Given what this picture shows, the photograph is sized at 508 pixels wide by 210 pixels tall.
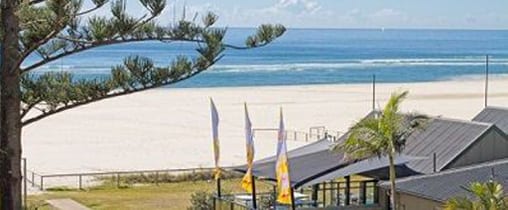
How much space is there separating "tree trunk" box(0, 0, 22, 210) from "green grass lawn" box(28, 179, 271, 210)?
13.1 meters

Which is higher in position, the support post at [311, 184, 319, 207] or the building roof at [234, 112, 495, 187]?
the building roof at [234, 112, 495, 187]

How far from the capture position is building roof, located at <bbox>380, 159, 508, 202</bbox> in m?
14.6

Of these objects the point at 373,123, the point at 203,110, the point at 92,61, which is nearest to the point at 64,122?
the point at 203,110

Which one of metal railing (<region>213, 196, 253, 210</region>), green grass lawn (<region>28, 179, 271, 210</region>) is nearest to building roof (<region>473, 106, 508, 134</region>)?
green grass lawn (<region>28, 179, 271, 210</region>)

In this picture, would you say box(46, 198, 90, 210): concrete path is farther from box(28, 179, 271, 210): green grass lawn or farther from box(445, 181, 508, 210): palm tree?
box(445, 181, 508, 210): palm tree

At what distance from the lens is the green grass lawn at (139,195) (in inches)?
887

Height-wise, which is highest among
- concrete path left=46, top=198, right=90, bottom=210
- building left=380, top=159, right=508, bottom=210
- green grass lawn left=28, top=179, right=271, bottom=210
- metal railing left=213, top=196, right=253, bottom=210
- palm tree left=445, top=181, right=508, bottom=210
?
palm tree left=445, top=181, right=508, bottom=210

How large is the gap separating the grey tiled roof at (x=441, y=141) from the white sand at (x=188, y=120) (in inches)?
469

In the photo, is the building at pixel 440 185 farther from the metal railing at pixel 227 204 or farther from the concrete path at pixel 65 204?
the concrete path at pixel 65 204

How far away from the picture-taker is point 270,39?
10602mm

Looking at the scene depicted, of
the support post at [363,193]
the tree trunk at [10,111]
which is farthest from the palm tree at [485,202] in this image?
the support post at [363,193]

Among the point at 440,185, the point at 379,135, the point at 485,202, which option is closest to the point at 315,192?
the point at 440,185

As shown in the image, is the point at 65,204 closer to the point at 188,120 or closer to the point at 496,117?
the point at 496,117

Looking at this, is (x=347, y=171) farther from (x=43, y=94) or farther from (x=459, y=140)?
(x=43, y=94)
